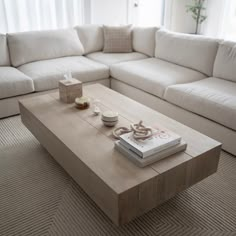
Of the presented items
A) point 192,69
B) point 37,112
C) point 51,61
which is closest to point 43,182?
point 37,112

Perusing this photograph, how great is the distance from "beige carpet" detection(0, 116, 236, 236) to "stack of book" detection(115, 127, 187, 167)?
414mm

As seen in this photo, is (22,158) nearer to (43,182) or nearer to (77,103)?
(43,182)

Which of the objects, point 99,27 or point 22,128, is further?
point 99,27

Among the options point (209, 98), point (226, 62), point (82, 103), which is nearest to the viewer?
point (82, 103)

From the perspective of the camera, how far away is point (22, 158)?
222 centimetres

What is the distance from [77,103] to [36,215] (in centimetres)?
86

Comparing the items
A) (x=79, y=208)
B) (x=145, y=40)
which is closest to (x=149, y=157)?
(x=79, y=208)

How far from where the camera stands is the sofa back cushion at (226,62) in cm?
270

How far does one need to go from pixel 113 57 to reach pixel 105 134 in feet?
6.72

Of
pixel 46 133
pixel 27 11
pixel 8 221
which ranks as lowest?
pixel 8 221

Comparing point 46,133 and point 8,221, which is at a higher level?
point 46,133

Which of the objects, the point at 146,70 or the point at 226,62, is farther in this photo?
the point at 146,70

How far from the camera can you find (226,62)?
9.00 ft

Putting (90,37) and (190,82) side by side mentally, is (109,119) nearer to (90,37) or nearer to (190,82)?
Result: (190,82)
